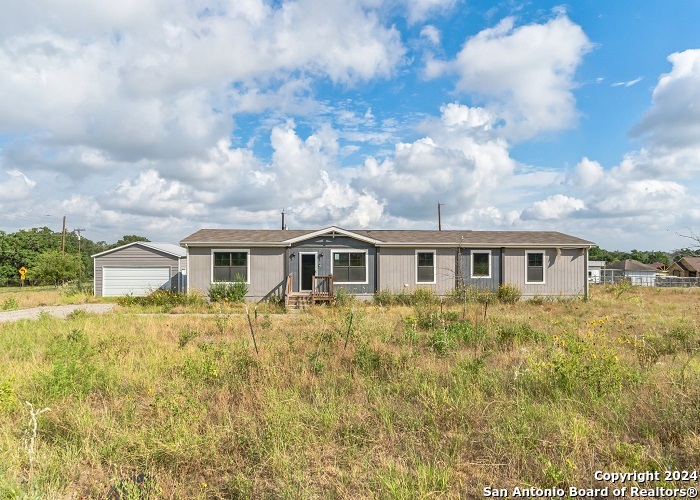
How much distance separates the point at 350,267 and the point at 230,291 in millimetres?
5605

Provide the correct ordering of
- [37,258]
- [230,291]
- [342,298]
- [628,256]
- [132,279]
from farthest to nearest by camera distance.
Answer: [628,256]
[37,258]
[132,279]
[230,291]
[342,298]

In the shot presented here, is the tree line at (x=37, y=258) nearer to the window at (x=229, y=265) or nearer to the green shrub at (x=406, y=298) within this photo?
the window at (x=229, y=265)

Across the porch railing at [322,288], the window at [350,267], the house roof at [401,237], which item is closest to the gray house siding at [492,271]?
the house roof at [401,237]

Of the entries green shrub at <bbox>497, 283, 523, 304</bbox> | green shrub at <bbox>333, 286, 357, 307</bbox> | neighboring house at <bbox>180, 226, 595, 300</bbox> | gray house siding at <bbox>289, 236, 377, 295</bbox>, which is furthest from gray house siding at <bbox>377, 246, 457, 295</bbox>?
green shrub at <bbox>497, 283, 523, 304</bbox>

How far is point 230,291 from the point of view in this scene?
695 inches

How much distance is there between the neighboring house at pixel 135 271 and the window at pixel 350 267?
10.6 meters

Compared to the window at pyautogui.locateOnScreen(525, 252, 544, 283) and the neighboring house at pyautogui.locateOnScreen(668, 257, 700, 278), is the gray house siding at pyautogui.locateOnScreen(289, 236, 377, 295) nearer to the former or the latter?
the window at pyautogui.locateOnScreen(525, 252, 544, 283)

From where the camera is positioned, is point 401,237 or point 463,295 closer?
point 463,295

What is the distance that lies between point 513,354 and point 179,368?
17.6 feet

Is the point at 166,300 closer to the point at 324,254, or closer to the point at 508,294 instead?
the point at 324,254

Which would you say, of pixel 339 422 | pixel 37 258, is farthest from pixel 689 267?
pixel 37 258

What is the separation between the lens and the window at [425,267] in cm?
1891

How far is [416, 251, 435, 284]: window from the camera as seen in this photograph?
18906 mm

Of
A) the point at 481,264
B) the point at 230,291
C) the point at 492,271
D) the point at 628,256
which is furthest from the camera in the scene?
the point at 628,256
